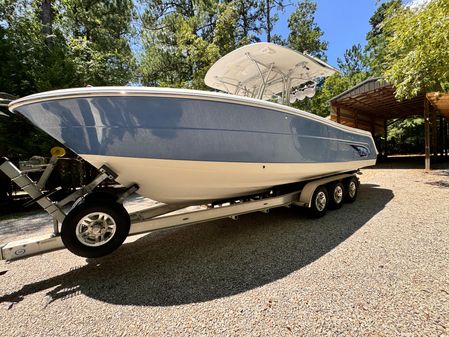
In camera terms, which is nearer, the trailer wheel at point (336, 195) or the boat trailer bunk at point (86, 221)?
the boat trailer bunk at point (86, 221)

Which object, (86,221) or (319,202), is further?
(319,202)

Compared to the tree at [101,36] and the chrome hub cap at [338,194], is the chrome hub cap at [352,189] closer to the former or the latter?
the chrome hub cap at [338,194]

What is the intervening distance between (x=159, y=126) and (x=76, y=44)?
9.11 meters

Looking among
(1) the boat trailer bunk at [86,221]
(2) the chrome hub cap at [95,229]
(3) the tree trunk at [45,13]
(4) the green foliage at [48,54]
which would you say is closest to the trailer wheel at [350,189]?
(1) the boat trailer bunk at [86,221]

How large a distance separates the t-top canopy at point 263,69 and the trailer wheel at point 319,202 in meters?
1.85

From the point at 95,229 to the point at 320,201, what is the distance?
3.22 metres

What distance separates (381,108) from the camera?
42.3 feet

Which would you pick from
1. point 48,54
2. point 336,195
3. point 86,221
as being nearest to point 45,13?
point 48,54

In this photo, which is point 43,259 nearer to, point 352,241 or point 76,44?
point 352,241

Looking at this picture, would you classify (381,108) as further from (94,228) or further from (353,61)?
(353,61)

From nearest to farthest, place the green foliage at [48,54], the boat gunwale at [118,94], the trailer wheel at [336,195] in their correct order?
the boat gunwale at [118,94] < the trailer wheel at [336,195] < the green foliage at [48,54]

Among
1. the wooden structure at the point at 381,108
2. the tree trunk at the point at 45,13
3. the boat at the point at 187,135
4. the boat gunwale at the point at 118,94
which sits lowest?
the boat at the point at 187,135

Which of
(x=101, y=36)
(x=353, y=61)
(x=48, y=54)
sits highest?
(x=353, y=61)

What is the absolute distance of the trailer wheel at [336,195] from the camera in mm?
4191
